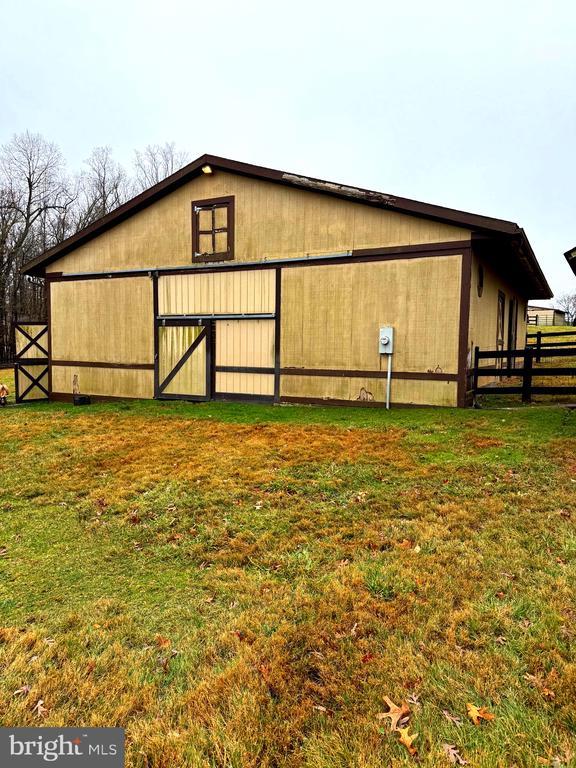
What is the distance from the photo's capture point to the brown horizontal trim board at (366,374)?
8.84m

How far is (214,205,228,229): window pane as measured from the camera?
10.7m

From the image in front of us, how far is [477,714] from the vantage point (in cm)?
186

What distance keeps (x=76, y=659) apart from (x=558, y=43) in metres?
20.7

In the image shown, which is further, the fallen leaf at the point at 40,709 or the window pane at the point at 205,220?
the window pane at the point at 205,220

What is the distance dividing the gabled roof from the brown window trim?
2.33 feet

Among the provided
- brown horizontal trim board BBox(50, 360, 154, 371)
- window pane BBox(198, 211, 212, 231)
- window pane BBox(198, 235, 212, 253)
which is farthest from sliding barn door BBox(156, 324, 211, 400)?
window pane BBox(198, 211, 212, 231)

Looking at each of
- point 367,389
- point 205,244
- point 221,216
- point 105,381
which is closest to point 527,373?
point 367,389

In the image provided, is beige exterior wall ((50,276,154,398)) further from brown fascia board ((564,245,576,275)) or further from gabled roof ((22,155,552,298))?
brown fascia board ((564,245,576,275))

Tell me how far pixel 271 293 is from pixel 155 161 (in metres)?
33.0

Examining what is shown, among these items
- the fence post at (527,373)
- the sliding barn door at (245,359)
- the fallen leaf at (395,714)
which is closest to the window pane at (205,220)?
the sliding barn door at (245,359)

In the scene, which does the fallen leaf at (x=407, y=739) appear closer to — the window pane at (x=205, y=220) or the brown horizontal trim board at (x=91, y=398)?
the window pane at (x=205, y=220)

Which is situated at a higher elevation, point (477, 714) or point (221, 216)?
point (221, 216)

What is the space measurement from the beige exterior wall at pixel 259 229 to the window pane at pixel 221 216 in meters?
0.32
